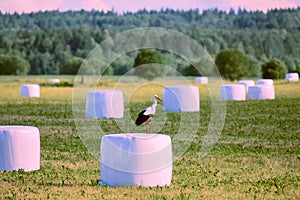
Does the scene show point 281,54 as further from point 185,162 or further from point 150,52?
point 185,162

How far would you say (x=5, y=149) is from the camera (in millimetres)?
14742

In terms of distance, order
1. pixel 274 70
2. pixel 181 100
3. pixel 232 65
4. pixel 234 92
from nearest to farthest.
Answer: pixel 181 100, pixel 234 92, pixel 274 70, pixel 232 65

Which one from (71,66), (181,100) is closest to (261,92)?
(181,100)

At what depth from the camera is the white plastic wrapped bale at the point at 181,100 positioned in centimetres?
3316

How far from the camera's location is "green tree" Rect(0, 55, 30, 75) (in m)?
117

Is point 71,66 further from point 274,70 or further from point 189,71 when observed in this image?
point 274,70

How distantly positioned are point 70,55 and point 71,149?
115917 millimetres

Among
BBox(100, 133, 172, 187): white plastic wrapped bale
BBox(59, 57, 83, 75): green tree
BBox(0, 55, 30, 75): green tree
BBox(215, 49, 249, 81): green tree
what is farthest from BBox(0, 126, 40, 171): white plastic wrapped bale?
BBox(0, 55, 30, 75): green tree

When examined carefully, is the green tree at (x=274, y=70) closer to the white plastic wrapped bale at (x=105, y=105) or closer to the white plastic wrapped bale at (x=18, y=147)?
the white plastic wrapped bale at (x=105, y=105)

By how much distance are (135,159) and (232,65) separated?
265 ft

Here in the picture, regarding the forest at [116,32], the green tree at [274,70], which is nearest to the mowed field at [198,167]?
the green tree at [274,70]

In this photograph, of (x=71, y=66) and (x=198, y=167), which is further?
(x=71, y=66)

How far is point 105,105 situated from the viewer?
100 ft

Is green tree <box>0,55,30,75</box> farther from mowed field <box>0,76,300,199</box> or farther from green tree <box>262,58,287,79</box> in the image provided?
mowed field <box>0,76,300,199</box>
